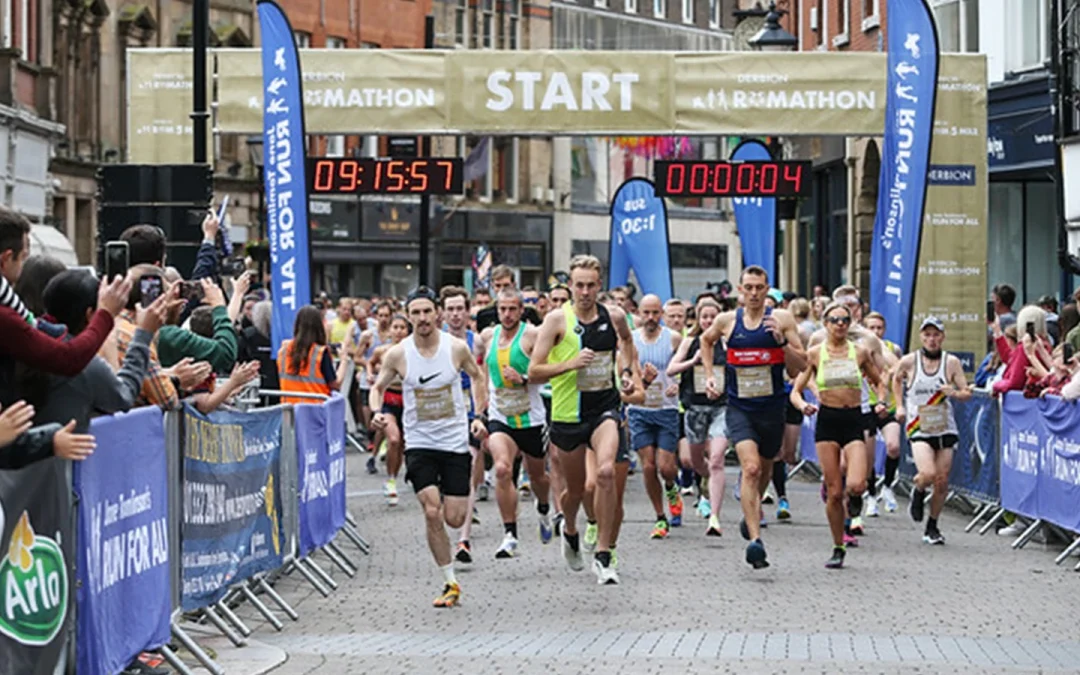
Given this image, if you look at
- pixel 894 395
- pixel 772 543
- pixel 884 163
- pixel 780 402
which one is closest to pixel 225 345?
pixel 780 402

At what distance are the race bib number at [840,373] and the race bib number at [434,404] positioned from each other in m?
3.61

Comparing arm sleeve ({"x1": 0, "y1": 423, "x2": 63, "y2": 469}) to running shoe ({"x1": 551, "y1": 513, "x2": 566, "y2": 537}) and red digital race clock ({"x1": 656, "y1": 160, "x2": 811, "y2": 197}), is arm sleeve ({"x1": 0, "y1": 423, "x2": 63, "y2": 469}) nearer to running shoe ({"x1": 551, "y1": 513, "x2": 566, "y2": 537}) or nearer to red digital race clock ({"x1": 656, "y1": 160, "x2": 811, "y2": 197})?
running shoe ({"x1": 551, "y1": 513, "x2": 566, "y2": 537})

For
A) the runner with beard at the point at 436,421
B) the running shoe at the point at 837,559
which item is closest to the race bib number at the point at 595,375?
the runner with beard at the point at 436,421

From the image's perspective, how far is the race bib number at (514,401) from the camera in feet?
54.6

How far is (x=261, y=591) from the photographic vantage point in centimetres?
1316

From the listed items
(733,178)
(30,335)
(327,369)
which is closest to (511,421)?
(327,369)

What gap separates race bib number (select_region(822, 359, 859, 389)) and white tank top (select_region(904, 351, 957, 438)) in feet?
6.34

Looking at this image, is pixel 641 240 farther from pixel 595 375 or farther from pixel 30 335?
pixel 30 335

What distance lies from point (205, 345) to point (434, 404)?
2.69 metres

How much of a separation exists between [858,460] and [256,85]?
1124 centimetres

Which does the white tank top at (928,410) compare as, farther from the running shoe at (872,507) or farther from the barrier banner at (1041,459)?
the running shoe at (872,507)

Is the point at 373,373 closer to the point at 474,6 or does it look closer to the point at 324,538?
the point at 324,538

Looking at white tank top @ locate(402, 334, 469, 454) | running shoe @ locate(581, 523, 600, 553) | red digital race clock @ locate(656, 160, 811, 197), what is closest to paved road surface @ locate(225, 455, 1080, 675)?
running shoe @ locate(581, 523, 600, 553)

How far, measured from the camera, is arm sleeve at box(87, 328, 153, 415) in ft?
27.6
